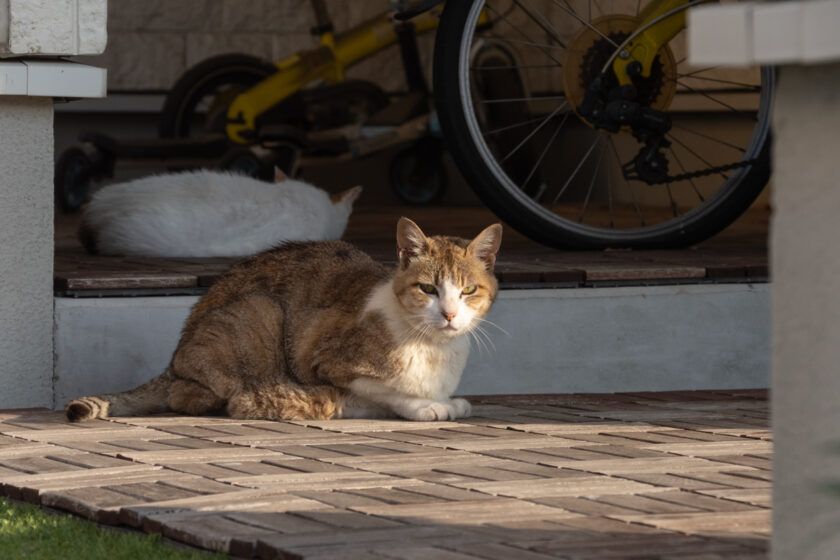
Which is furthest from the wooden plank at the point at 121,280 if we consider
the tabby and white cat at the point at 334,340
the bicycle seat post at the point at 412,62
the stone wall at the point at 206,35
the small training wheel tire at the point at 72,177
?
the stone wall at the point at 206,35

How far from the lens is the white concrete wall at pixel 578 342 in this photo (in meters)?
4.21

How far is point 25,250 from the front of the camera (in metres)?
4.12

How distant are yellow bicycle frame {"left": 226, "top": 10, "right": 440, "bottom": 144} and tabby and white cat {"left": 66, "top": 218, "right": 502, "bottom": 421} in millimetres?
3397

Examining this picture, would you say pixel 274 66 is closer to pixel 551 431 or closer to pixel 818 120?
pixel 551 431

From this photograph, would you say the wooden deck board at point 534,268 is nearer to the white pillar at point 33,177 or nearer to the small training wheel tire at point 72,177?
the white pillar at point 33,177

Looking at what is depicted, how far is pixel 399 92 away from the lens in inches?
340

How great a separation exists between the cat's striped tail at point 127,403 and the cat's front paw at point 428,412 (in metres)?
0.71

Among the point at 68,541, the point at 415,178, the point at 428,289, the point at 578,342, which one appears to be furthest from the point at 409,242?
the point at 415,178

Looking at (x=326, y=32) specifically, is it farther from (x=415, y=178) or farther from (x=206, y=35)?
(x=206, y=35)

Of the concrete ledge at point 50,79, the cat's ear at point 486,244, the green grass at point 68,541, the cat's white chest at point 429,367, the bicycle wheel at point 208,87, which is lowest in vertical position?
the green grass at point 68,541

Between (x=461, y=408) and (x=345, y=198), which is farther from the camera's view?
(x=345, y=198)

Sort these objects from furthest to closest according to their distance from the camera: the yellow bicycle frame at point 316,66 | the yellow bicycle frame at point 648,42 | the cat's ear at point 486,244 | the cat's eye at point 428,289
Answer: the yellow bicycle frame at point 316,66
the yellow bicycle frame at point 648,42
the cat's ear at point 486,244
the cat's eye at point 428,289

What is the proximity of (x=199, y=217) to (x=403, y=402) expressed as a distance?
59.3 inches

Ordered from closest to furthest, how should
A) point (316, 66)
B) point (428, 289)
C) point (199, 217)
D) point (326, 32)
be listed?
1. point (428, 289)
2. point (199, 217)
3. point (316, 66)
4. point (326, 32)
